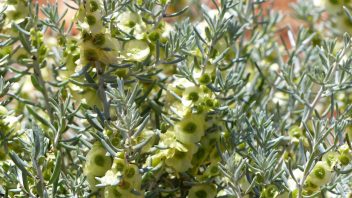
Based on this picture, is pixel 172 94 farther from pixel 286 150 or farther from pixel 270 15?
pixel 270 15

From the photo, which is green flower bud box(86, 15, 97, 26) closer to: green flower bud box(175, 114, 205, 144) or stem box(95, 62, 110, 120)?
stem box(95, 62, 110, 120)

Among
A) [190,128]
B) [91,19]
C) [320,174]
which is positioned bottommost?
[320,174]

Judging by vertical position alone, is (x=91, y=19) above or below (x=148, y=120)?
above

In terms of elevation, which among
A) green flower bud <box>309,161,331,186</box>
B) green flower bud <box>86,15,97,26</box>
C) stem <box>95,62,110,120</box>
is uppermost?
green flower bud <box>86,15,97,26</box>

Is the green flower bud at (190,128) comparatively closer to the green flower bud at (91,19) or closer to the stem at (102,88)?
the stem at (102,88)

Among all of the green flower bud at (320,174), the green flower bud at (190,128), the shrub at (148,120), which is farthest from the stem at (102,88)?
the green flower bud at (320,174)

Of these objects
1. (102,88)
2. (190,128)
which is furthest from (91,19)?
(190,128)

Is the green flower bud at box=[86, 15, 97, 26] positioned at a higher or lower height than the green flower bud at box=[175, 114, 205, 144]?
higher

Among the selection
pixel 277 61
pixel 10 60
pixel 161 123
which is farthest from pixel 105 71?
pixel 277 61

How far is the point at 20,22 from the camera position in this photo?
4.34 feet

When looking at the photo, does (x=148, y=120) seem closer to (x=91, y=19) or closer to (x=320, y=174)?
(x=91, y=19)

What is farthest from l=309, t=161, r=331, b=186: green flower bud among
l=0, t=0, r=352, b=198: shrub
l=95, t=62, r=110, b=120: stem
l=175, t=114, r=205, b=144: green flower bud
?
l=95, t=62, r=110, b=120: stem

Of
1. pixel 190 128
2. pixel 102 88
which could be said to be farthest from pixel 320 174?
pixel 102 88

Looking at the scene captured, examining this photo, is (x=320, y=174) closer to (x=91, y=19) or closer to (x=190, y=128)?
(x=190, y=128)
